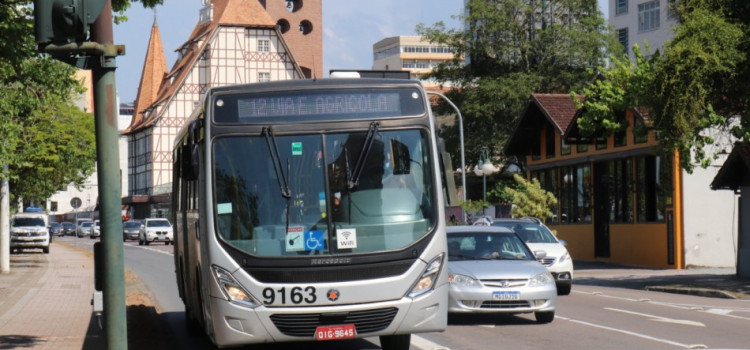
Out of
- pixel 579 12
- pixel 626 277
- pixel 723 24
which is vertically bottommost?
pixel 626 277

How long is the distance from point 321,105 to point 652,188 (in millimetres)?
29286

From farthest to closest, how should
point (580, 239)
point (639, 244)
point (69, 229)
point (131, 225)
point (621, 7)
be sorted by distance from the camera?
point (69, 229), point (131, 225), point (621, 7), point (580, 239), point (639, 244)

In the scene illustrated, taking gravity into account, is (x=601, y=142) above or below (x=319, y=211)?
above

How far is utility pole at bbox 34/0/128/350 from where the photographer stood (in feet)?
26.2

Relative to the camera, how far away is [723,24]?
24625mm

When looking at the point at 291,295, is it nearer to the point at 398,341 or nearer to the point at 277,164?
the point at 277,164

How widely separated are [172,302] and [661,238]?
19956mm

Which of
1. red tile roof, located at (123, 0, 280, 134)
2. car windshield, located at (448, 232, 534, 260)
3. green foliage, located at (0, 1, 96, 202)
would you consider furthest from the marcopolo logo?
red tile roof, located at (123, 0, 280, 134)

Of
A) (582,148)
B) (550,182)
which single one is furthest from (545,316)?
(550,182)

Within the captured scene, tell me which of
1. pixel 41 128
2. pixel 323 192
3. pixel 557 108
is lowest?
pixel 323 192

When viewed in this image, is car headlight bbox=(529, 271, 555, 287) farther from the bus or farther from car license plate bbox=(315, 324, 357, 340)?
car license plate bbox=(315, 324, 357, 340)

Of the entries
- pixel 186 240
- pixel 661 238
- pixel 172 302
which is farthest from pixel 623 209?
pixel 186 240

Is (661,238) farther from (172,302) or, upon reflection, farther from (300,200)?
(300,200)

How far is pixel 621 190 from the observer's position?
42.3 meters
